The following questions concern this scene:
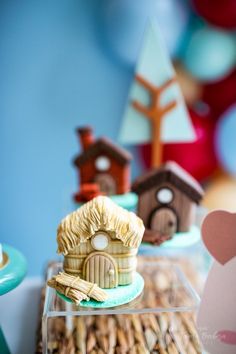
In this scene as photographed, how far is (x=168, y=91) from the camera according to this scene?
175cm

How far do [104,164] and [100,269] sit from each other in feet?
1.93

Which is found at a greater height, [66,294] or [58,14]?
[58,14]

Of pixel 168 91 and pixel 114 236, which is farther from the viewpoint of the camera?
pixel 168 91

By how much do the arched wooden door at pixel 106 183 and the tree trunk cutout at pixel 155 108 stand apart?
0.27 metres

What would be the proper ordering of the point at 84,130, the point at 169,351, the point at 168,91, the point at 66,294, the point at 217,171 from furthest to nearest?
the point at 217,171
the point at 168,91
the point at 84,130
the point at 169,351
the point at 66,294

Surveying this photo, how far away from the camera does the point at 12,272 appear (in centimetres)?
114

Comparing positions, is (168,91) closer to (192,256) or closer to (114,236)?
(192,256)

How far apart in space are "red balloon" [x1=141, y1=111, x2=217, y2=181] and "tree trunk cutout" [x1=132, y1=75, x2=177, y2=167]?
0.54 feet

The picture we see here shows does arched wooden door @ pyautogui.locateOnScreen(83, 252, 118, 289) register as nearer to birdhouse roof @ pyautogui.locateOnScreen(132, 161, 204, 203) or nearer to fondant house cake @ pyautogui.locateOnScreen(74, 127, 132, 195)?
birdhouse roof @ pyautogui.locateOnScreen(132, 161, 204, 203)

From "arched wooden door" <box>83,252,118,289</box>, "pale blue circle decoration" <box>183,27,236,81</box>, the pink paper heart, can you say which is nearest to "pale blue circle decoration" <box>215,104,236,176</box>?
"pale blue circle decoration" <box>183,27,236,81</box>

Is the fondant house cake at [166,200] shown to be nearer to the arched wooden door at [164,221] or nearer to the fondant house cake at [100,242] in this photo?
the arched wooden door at [164,221]

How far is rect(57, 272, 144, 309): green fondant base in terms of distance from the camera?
3.44 ft

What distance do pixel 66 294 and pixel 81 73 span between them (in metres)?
1.16

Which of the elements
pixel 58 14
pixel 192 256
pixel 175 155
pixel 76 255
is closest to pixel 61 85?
pixel 58 14
